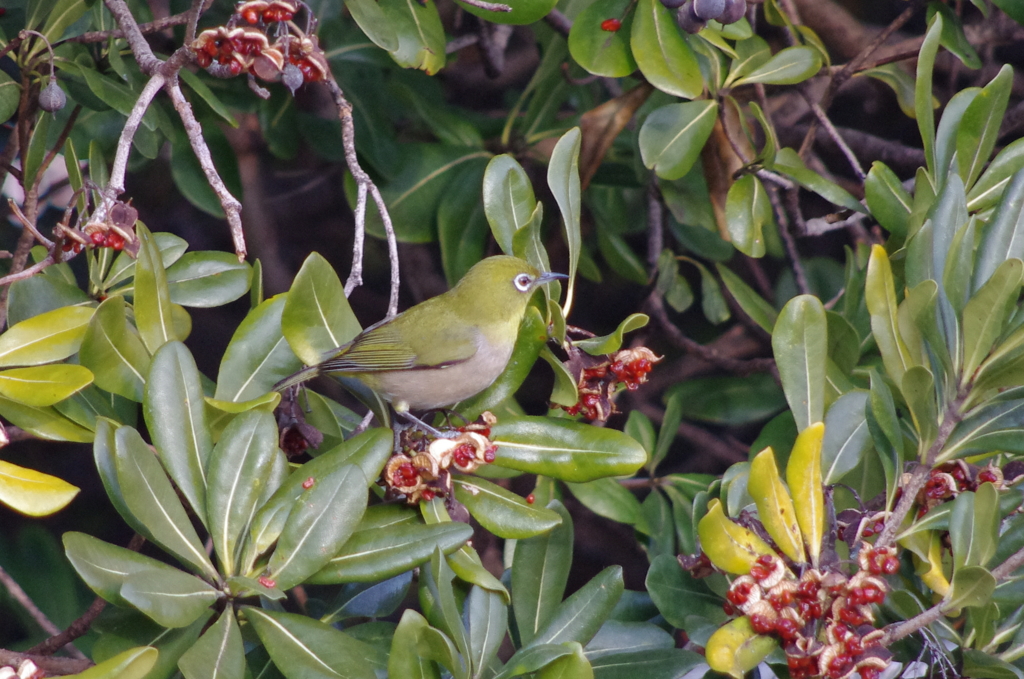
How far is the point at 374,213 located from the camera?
3.52 metres

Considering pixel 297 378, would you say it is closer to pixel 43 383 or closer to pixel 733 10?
pixel 43 383

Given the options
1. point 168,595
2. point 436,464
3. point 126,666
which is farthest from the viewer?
point 436,464

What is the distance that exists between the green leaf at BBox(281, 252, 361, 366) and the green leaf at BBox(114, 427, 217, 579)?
16.5 inches

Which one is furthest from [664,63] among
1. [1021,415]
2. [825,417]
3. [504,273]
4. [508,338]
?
[1021,415]

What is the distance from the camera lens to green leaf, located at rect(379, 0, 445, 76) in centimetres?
251

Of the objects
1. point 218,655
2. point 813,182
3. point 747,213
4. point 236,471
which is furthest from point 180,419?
point 813,182

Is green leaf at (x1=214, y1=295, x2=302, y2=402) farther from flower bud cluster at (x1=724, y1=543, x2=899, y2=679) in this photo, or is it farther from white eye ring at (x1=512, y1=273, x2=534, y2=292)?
flower bud cluster at (x1=724, y1=543, x2=899, y2=679)

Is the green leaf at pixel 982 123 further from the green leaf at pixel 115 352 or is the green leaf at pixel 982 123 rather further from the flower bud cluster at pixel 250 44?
the green leaf at pixel 115 352

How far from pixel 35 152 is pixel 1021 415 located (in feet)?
8.77

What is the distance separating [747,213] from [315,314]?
159 centimetres

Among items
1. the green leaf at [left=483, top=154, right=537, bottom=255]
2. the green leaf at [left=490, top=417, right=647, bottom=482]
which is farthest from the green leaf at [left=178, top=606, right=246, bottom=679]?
the green leaf at [left=483, top=154, right=537, bottom=255]

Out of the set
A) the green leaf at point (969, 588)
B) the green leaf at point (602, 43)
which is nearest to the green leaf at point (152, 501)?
the green leaf at point (969, 588)

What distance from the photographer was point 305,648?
1.58 m

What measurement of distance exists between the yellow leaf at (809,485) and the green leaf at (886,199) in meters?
1.04
